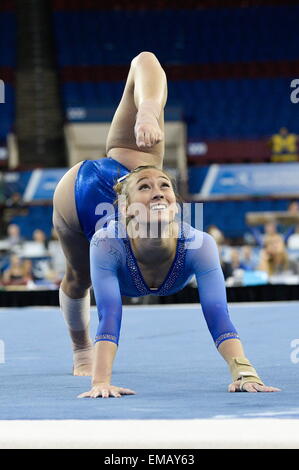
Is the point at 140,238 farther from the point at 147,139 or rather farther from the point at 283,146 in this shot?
the point at 283,146

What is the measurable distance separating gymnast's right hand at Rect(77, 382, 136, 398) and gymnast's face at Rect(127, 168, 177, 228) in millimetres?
411

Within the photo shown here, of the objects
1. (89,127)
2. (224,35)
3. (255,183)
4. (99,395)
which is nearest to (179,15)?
(224,35)

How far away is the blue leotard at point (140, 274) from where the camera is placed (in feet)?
6.89

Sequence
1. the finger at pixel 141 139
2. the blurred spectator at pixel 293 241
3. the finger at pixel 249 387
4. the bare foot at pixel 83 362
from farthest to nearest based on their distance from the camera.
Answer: the blurred spectator at pixel 293 241, the bare foot at pixel 83 362, the finger at pixel 249 387, the finger at pixel 141 139

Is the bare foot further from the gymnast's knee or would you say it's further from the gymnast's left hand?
the gymnast's left hand

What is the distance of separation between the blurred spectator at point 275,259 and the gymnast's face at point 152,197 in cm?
527

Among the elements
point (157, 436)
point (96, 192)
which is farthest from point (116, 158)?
point (157, 436)

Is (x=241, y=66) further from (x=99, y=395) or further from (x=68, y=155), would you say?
(x=99, y=395)

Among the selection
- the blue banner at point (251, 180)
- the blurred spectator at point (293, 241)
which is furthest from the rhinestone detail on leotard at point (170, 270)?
the blue banner at point (251, 180)

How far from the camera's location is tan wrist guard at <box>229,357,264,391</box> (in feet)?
6.77

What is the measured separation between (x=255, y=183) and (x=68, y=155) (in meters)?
3.14

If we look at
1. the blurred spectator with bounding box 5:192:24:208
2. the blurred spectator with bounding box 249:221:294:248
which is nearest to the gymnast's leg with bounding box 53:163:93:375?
the blurred spectator with bounding box 249:221:294:248

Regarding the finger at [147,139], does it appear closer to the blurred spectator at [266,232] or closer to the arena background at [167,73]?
the blurred spectator at [266,232]
